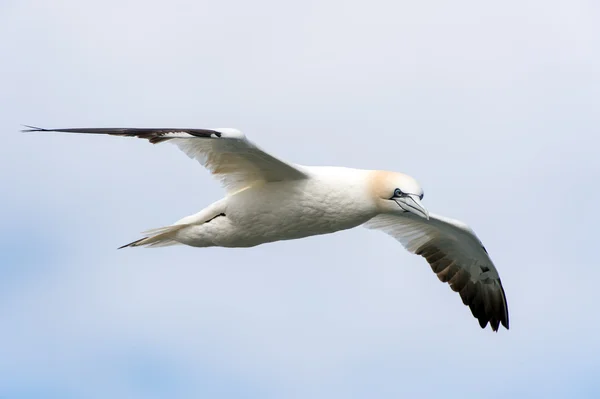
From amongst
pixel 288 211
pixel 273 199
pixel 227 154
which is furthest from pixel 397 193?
pixel 227 154

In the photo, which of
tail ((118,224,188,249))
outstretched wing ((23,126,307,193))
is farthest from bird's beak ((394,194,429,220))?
tail ((118,224,188,249))

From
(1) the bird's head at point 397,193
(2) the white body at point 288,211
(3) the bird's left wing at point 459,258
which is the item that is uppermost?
(1) the bird's head at point 397,193

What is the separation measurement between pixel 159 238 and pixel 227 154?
1.62 metres

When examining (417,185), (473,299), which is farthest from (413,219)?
(417,185)

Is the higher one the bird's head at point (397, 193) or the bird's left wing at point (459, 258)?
the bird's head at point (397, 193)

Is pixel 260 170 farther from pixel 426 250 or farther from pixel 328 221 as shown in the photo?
pixel 426 250

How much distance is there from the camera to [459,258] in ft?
47.0

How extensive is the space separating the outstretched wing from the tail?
828 millimetres

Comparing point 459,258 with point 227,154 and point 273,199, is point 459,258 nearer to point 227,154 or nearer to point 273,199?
point 273,199

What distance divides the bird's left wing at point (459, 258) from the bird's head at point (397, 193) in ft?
8.21

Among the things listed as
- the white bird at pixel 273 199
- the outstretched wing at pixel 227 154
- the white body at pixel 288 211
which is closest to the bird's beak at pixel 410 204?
the white bird at pixel 273 199

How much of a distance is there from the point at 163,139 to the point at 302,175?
1.72m

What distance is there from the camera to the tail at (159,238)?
12.1m

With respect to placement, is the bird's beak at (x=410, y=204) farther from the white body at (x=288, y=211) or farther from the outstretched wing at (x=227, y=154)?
the outstretched wing at (x=227, y=154)
